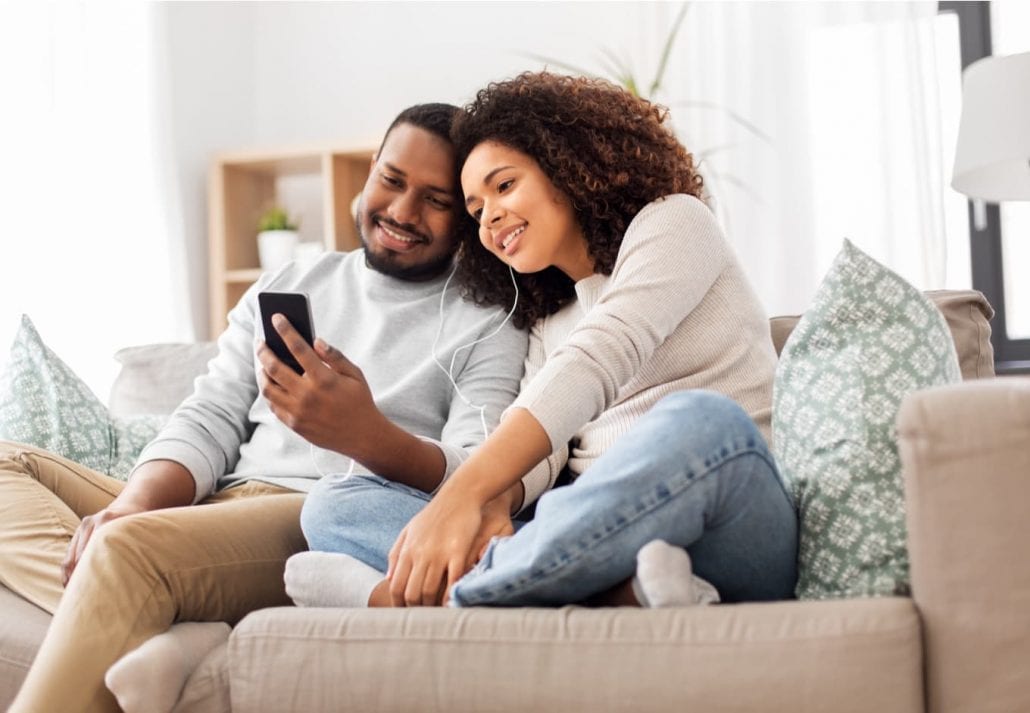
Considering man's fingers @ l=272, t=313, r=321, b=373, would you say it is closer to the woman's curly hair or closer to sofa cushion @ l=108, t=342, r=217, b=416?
the woman's curly hair

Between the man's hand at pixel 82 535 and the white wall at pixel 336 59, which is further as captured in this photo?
the white wall at pixel 336 59

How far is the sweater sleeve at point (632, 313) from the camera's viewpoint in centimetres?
135

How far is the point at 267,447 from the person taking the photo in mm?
1821

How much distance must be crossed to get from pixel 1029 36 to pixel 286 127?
2.35 meters

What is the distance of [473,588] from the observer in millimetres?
1160

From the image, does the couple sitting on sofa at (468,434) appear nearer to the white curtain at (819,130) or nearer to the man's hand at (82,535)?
the man's hand at (82,535)

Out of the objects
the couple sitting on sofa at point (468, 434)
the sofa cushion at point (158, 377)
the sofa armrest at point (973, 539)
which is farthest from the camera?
the sofa cushion at point (158, 377)

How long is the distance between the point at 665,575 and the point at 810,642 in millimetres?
139

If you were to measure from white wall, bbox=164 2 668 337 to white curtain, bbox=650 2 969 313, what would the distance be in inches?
9.0

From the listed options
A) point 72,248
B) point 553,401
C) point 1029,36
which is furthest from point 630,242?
point 1029,36

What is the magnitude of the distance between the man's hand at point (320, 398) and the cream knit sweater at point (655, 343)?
212 millimetres

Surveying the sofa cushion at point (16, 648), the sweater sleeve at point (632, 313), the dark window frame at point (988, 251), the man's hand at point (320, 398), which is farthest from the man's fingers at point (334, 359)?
the dark window frame at point (988, 251)

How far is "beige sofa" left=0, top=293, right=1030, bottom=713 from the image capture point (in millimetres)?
1003

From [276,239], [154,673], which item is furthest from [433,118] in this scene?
[276,239]
